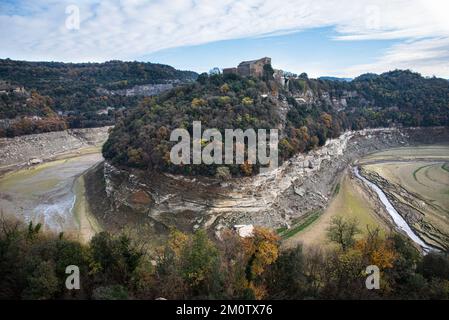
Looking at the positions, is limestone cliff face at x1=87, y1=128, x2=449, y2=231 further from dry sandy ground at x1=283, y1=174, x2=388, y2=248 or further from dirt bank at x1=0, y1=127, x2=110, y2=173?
dirt bank at x1=0, y1=127, x2=110, y2=173

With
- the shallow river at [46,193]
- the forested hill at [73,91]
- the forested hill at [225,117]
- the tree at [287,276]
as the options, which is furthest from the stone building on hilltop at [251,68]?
the forested hill at [73,91]

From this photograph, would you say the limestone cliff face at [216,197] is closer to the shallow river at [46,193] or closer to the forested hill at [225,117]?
the forested hill at [225,117]

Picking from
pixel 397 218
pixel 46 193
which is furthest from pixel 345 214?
pixel 46 193

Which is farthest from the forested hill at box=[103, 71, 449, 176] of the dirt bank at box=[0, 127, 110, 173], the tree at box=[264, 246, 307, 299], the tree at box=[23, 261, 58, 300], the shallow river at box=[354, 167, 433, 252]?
the dirt bank at box=[0, 127, 110, 173]

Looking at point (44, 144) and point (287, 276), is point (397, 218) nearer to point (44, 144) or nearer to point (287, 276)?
point (287, 276)

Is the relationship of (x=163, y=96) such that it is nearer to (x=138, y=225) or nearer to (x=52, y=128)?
(x=138, y=225)
